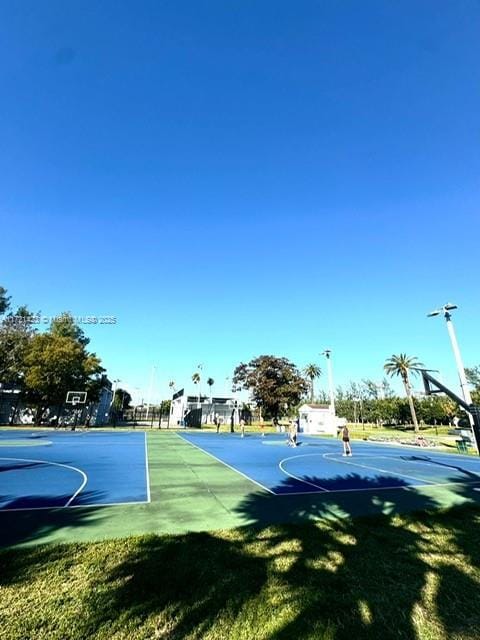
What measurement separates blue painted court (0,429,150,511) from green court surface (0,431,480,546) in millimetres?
616

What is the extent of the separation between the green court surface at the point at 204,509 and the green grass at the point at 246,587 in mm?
701

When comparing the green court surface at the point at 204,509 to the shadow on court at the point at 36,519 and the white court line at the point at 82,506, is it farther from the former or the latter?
the white court line at the point at 82,506

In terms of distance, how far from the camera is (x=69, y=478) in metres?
11.5

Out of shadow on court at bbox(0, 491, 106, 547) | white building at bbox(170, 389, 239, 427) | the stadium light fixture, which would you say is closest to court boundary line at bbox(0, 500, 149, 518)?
shadow on court at bbox(0, 491, 106, 547)

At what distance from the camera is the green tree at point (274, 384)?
174 feet

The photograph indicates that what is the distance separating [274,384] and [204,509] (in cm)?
4651

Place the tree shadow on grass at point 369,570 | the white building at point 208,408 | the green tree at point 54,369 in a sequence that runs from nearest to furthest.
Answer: the tree shadow on grass at point 369,570
the green tree at point 54,369
the white building at point 208,408

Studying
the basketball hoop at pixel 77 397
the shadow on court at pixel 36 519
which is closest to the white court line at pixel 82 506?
the shadow on court at pixel 36 519

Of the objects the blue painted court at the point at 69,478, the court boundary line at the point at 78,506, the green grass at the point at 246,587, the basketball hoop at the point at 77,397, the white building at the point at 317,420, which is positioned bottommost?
the green grass at the point at 246,587

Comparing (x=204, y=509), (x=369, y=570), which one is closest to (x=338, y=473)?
(x=204, y=509)

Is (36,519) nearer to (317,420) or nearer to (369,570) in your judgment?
(369,570)

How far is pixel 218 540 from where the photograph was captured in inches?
239

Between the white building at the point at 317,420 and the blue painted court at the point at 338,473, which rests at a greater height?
the white building at the point at 317,420

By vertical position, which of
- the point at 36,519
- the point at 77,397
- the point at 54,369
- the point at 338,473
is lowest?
the point at 36,519
